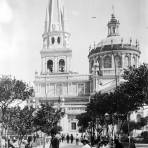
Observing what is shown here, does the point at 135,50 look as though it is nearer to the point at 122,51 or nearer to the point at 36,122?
the point at 122,51

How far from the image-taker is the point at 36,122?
4650 cm

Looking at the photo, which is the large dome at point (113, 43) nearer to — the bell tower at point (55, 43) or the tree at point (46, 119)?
the bell tower at point (55, 43)

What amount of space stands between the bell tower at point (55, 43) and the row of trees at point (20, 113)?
149 ft

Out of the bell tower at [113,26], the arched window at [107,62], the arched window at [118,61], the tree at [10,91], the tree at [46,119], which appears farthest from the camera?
the bell tower at [113,26]

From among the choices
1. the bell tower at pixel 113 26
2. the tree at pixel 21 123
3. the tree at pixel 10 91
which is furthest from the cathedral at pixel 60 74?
the tree at pixel 21 123

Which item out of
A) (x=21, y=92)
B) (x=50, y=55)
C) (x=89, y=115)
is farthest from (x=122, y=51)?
(x=21, y=92)

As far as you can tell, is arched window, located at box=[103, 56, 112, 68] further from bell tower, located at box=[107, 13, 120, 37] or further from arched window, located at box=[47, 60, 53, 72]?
arched window, located at box=[47, 60, 53, 72]

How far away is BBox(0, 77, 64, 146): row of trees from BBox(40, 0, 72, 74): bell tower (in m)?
45.4

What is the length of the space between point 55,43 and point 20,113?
217 ft

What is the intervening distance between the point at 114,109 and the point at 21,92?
11.1m

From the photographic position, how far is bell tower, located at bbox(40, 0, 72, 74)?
100 m

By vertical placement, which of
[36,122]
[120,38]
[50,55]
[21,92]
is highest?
[120,38]

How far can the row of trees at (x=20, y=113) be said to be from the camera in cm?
3500

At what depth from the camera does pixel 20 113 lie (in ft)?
118
